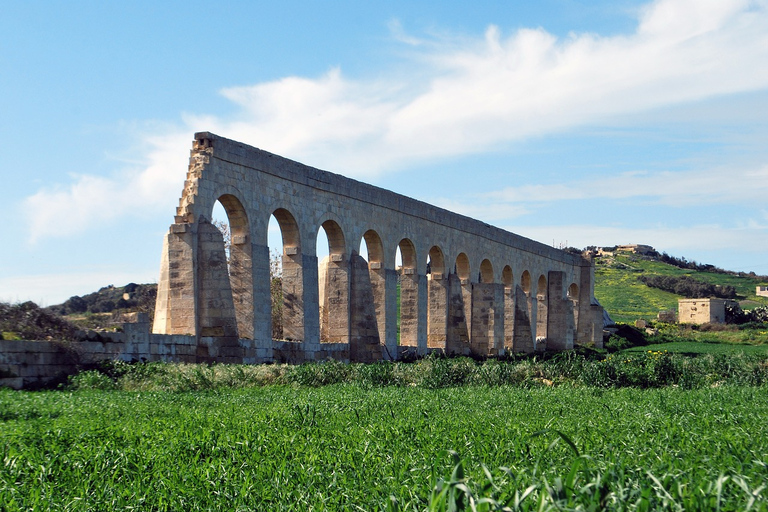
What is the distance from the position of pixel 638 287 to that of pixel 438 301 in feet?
172

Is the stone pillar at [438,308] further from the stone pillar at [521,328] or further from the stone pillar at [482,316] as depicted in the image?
the stone pillar at [521,328]

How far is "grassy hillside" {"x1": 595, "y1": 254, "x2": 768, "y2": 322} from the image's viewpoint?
68812 mm

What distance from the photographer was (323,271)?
2453cm

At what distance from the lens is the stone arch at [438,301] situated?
97.5 feet

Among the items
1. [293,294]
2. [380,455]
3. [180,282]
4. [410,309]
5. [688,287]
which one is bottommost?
[380,455]

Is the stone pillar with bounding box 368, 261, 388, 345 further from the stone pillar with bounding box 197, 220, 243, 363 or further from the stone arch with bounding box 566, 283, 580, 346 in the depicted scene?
the stone arch with bounding box 566, 283, 580, 346

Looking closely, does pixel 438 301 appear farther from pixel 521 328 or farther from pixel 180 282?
pixel 180 282

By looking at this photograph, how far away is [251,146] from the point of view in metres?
20.0

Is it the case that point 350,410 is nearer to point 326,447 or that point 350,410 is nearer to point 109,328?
point 326,447

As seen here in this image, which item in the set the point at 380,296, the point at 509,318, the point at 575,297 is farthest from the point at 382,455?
the point at 575,297

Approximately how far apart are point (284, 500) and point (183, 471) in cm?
119

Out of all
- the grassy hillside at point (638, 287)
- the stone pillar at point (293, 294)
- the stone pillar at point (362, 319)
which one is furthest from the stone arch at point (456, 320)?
the grassy hillside at point (638, 287)

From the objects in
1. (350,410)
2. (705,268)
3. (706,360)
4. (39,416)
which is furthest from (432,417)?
(705,268)

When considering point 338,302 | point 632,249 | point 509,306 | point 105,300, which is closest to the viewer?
point 338,302
